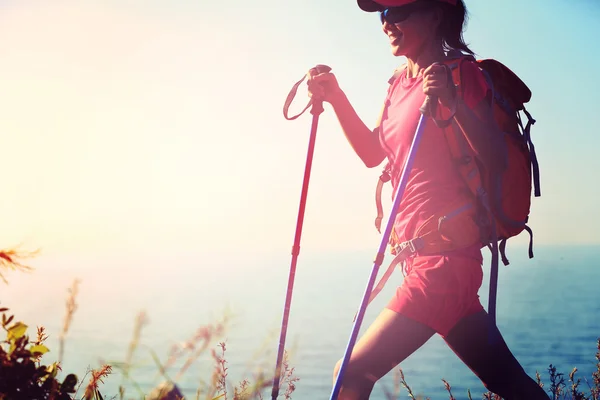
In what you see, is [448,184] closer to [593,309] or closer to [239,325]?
[239,325]

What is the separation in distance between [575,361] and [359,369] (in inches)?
4850

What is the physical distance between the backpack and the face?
0.80ft

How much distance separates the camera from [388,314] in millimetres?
2910

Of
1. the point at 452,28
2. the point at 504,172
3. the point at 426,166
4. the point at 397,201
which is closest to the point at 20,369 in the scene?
the point at 397,201

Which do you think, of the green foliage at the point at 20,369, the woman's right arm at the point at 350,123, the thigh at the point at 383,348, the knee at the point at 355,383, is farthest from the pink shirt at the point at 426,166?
the green foliage at the point at 20,369

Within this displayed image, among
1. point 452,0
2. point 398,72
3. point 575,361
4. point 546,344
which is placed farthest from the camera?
point 546,344

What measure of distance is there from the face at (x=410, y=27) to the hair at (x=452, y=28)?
0.06 metres

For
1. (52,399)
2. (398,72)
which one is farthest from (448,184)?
(52,399)

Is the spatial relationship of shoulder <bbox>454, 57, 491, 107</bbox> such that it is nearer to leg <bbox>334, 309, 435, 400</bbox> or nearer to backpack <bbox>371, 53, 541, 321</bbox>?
backpack <bbox>371, 53, 541, 321</bbox>

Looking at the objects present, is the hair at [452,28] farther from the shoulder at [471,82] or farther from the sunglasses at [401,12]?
the shoulder at [471,82]

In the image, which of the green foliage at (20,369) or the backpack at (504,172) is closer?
the green foliage at (20,369)

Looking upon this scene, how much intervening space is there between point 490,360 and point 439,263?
0.55 m

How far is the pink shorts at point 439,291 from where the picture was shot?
2914 millimetres

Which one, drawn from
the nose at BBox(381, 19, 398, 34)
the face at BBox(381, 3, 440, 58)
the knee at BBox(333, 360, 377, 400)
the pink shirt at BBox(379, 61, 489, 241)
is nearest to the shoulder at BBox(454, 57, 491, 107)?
the pink shirt at BBox(379, 61, 489, 241)
